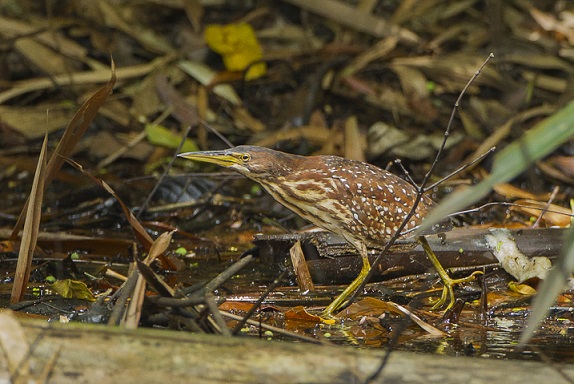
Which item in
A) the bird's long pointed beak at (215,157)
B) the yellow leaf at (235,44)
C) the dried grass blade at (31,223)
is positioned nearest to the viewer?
the dried grass blade at (31,223)

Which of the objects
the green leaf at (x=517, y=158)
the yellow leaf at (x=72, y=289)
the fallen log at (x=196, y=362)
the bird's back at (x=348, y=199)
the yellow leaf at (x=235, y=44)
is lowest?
the yellow leaf at (x=72, y=289)

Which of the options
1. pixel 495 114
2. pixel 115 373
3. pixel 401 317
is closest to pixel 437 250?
→ pixel 401 317

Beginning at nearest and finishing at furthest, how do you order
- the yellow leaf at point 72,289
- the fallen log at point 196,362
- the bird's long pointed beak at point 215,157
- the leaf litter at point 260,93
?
the fallen log at point 196,362, the yellow leaf at point 72,289, the bird's long pointed beak at point 215,157, the leaf litter at point 260,93

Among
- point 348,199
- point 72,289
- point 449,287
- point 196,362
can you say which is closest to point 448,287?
point 449,287

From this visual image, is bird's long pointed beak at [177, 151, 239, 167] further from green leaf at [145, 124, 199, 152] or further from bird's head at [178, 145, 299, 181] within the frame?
green leaf at [145, 124, 199, 152]

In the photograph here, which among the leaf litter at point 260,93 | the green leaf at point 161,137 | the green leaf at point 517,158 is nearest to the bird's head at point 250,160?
the leaf litter at point 260,93

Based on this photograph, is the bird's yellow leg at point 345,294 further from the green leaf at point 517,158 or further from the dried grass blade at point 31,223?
the green leaf at point 517,158

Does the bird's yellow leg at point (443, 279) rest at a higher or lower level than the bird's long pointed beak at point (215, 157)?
lower

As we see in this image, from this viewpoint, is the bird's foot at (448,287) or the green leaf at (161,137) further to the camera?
the green leaf at (161,137)
